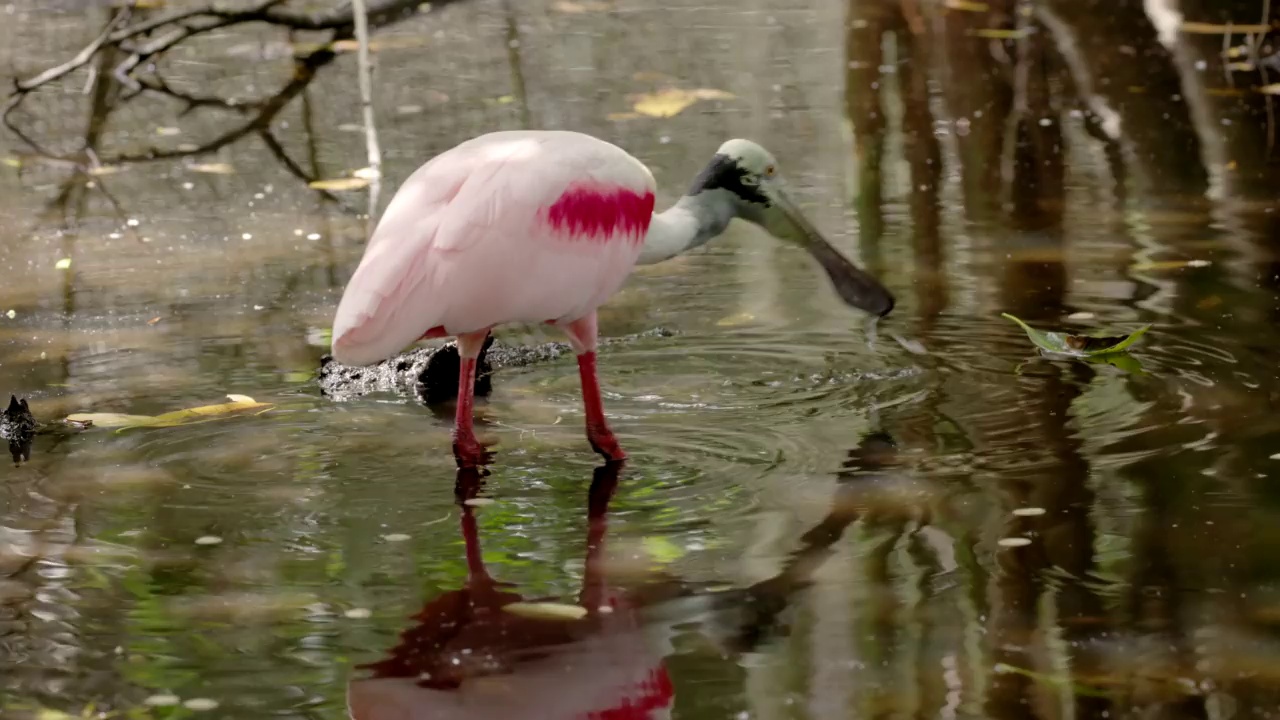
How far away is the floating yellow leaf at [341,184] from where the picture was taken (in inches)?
344

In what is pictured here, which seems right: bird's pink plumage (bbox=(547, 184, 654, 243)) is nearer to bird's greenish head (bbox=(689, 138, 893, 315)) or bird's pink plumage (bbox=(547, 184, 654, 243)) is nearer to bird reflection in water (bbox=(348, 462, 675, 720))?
bird's greenish head (bbox=(689, 138, 893, 315))

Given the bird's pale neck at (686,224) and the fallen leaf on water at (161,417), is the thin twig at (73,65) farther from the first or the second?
the bird's pale neck at (686,224)

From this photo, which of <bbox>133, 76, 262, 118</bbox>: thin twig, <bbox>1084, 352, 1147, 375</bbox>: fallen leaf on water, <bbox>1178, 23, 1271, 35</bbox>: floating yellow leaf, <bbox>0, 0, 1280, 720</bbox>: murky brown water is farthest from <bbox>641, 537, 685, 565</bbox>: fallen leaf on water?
<bbox>1178, 23, 1271, 35</bbox>: floating yellow leaf


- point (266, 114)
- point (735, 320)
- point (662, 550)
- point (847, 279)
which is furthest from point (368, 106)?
point (662, 550)

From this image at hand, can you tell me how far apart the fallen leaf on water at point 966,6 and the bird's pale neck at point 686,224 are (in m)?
6.88

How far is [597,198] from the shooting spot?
5.17 metres

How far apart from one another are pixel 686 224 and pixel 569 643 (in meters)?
1.83

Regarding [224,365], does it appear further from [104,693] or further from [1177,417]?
[1177,417]

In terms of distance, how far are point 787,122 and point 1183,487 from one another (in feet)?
16.8

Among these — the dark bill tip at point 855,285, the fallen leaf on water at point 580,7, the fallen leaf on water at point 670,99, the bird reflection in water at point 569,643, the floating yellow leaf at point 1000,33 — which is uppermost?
the fallen leaf on water at point 580,7

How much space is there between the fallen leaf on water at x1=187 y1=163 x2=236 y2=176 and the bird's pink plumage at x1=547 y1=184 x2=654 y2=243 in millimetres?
4210

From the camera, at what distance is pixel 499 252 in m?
5.02

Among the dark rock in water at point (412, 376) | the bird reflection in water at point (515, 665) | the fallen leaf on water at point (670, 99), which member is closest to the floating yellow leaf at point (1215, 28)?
the fallen leaf on water at point (670, 99)

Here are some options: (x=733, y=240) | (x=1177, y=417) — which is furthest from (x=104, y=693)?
(x=733, y=240)
